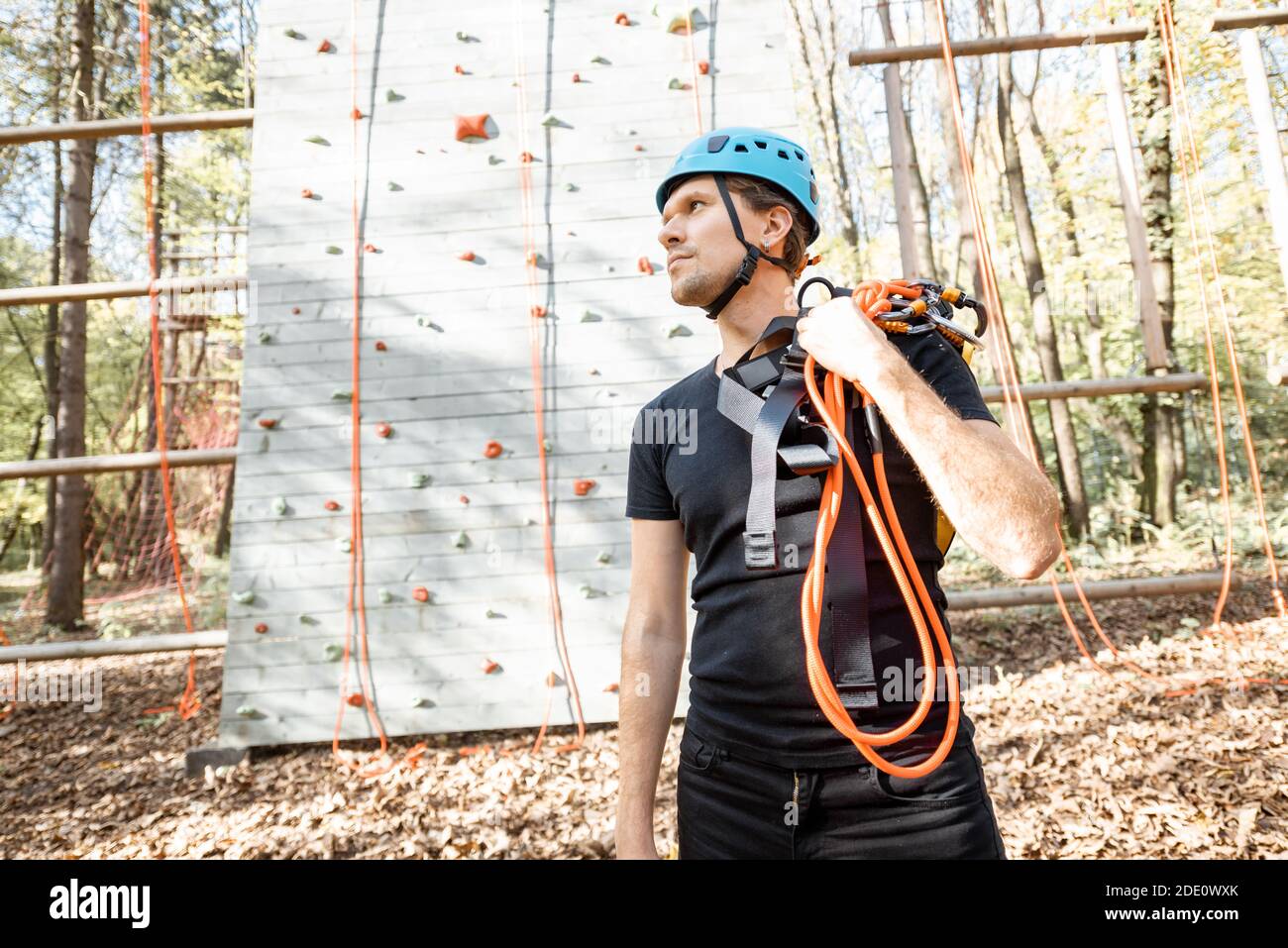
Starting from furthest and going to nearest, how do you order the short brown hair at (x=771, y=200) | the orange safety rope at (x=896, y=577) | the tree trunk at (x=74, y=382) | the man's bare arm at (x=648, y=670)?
the tree trunk at (x=74, y=382)
the short brown hair at (x=771, y=200)
the man's bare arm at (x=648, y=670)
the orange safety rope at (x=896, y=577)

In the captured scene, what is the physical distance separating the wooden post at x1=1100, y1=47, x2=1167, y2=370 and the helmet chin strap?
4.38 m

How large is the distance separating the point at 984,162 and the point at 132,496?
1957cm

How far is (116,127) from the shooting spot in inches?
194

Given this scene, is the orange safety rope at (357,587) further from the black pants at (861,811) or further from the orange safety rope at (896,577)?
the orange safety rope at (896,577)

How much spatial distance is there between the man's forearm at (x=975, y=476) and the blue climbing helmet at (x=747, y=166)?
2.39 feet

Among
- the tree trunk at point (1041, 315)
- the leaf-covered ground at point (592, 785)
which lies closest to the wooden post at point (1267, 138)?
the leaf-covered ground at point (592, 785)

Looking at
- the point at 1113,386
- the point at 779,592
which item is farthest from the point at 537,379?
the point at 1113,386

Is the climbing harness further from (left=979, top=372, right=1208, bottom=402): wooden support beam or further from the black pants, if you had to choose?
(left=979, top=372, right=1208, bottom=402): wooden support beam

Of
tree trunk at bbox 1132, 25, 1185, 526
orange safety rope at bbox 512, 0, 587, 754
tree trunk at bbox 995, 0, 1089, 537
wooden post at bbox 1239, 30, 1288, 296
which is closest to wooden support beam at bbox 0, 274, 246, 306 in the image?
orange safety rope at bbox 512, 0, 587, 754

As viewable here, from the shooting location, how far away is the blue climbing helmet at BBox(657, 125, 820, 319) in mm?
1904

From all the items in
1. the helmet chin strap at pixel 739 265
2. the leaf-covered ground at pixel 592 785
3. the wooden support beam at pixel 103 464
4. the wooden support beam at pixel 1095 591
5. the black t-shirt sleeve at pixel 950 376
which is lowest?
the leaf-covered ground at pixel 592 785

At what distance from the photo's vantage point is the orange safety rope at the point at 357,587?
4.47 m

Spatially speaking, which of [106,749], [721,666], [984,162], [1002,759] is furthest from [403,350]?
[984,162]

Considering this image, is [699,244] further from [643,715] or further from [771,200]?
[643,715]
